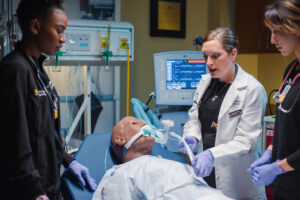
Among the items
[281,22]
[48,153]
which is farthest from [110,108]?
[281,22]

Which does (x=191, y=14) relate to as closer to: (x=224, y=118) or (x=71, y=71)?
(x=71, y=71)

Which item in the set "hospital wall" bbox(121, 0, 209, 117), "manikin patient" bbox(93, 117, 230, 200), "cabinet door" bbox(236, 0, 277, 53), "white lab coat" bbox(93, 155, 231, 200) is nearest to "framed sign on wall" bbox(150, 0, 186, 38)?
"hospital wall" bbox(121, 0, 209, 117)

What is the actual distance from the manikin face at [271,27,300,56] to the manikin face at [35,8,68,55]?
84cm

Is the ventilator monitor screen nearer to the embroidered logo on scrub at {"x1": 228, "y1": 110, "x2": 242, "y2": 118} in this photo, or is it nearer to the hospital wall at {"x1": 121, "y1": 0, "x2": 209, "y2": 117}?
the hospital wall at {"x1": 121, "y1": 0, "x2": 209, "y2": 117}

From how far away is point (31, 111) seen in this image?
1111 millimetres

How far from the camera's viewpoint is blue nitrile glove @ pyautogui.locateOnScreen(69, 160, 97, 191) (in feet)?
5.31

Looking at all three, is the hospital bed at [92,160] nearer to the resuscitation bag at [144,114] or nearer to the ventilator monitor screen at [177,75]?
the resuscitation bag at [144,114]

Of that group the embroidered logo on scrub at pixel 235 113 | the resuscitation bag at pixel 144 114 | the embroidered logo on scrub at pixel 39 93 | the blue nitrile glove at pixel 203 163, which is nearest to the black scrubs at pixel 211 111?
the embroidered logo on scrub at pixel 235 113

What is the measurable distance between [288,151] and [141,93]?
224cm

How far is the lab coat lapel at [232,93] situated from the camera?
1.67 meters

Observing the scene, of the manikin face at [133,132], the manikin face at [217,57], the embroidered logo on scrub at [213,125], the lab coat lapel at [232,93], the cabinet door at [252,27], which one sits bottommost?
the manikin face at [133,132]

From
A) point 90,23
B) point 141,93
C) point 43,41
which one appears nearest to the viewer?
point 43,41

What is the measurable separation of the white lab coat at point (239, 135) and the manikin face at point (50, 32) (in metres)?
0.87

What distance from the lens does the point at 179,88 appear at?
2734 mm
